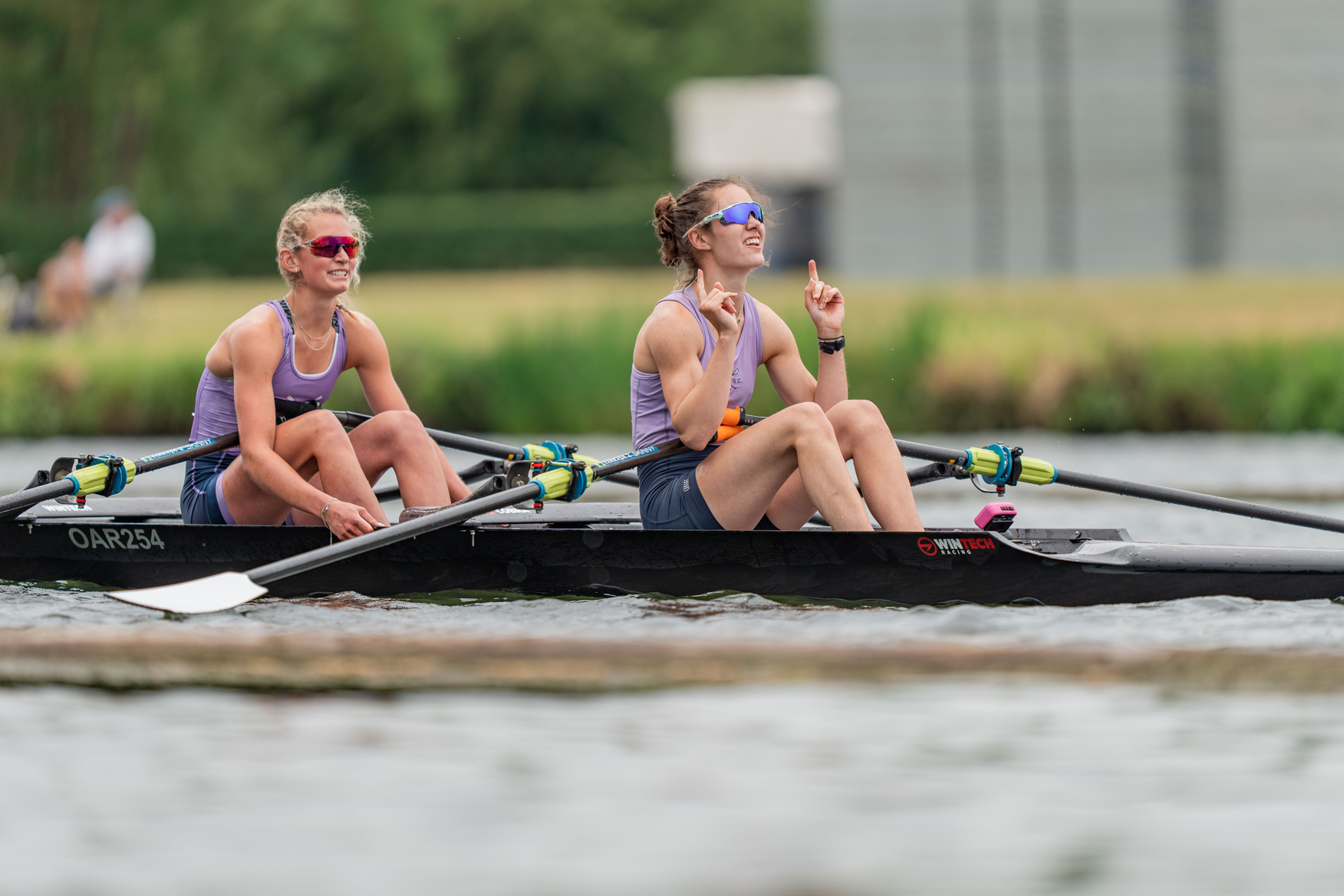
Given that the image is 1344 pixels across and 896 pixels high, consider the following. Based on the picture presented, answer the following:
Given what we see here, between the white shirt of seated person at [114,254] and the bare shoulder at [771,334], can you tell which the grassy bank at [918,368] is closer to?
the white shirt of seated person at [114,254]

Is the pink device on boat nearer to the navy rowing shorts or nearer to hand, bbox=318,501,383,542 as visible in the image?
the navy rowing shorts

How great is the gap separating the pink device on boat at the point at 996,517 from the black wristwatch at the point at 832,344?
2.18 feet

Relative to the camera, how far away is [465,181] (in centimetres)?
4341

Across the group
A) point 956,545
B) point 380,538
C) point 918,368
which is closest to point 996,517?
point 956,545

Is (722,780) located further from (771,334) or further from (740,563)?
(771,334)

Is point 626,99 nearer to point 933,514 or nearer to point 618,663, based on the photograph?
point 933,514

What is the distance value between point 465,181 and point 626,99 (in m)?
4.53

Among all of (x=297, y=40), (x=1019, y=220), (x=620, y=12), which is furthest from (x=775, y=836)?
(x=620, y=12)

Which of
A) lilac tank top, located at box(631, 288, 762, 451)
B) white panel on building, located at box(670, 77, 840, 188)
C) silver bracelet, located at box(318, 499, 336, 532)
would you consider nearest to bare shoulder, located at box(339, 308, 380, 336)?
silver bracelet, located at box(318, 499, 336, 532)

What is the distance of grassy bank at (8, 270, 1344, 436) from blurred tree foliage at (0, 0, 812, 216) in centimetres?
1210

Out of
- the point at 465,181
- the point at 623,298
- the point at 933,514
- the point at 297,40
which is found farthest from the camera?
the point at 465,181

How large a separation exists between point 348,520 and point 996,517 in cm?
196

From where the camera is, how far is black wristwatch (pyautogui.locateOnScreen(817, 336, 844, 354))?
5484mm

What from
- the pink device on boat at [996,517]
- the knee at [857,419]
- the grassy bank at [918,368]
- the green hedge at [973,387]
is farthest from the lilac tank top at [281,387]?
the green hedge at [973,387]
